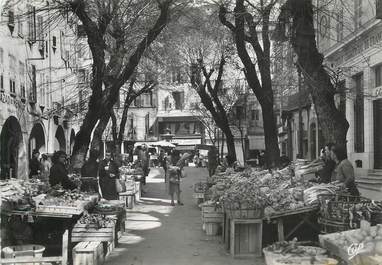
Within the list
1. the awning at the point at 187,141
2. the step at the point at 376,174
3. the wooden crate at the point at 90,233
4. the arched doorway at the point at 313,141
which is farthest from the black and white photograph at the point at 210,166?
the awning at the point at 187,141

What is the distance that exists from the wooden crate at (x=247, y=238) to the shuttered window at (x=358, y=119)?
585 inches

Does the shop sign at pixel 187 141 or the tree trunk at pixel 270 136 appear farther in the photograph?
the shop sign at pixel 187 141

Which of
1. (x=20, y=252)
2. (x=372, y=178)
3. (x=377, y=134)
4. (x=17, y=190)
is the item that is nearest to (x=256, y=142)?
(x=377, y=134)

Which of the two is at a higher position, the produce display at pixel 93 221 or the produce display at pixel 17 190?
the produce display at pixel 17 190

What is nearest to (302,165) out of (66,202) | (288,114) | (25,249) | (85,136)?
(85,136)

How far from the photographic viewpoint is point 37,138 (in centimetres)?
3017

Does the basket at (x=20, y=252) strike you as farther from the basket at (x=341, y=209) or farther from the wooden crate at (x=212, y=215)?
the wooden crate at (x=212, y=215)

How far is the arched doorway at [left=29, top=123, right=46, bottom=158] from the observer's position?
28.5 m

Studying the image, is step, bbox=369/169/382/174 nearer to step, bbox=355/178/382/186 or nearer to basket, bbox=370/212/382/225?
step, bbox=355/178/382/186

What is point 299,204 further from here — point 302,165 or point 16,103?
point 16,103

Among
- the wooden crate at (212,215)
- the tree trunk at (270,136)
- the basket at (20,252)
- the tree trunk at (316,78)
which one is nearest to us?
the basket at (20,252)

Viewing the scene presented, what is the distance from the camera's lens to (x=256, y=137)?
190 feet

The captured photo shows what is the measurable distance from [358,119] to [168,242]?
15.5 m

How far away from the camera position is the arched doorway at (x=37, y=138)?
93.5 ft
